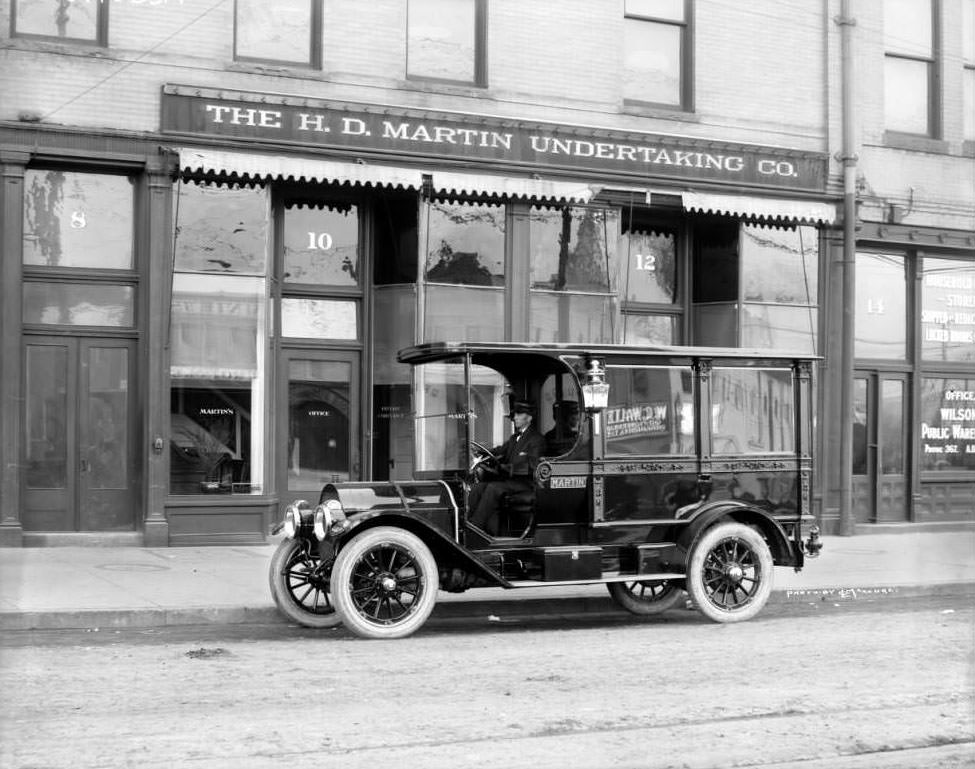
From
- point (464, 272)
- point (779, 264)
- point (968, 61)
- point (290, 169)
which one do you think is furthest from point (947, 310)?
point (290, 169)

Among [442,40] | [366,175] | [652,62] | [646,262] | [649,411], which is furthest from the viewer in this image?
[646,262]

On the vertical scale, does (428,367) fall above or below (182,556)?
above

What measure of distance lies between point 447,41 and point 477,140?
139cm

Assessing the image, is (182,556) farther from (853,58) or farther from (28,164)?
(853,58)

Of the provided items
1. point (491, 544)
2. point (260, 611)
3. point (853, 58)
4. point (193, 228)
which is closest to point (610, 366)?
point (491, 544)

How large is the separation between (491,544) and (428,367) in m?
3.88

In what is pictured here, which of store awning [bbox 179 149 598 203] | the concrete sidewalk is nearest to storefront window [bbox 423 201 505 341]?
store awning [bbox 179 149 598 203]

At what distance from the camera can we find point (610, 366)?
1044 cm

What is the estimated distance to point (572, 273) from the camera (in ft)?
55.2

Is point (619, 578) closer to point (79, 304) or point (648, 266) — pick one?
point (79, 304)

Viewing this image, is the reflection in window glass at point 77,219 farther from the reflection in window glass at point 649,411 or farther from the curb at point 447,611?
the reflection in window glass at point 649,411

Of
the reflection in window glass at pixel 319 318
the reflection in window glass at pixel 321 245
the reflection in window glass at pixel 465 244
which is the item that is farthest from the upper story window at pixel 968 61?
the reflection in window glass at pixel 319 318

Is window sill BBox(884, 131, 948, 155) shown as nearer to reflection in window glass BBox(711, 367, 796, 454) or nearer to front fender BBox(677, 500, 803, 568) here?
reflection in window glass BBox(711, 367, 796, 454)

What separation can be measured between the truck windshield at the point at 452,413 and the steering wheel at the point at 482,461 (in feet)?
0.61
